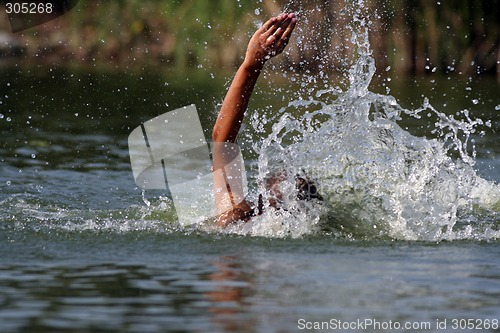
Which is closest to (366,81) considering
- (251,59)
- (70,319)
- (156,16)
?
(251,59)

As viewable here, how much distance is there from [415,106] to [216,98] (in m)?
2.78

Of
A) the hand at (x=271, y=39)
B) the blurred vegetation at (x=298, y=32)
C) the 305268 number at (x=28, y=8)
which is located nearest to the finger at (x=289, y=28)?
the hand at (x=271, y=39)

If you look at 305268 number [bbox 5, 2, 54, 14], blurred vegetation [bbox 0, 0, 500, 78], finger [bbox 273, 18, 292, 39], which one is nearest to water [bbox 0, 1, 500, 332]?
finger [bbox 273, 18, 292, 39]

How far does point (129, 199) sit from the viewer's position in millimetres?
9867

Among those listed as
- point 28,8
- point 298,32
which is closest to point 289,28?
point 298,32

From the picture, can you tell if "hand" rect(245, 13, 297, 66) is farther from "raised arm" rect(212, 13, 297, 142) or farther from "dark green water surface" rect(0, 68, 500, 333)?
"dark green water surface" rect(0, 68, 500, 333)

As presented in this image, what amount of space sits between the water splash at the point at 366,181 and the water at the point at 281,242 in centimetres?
1

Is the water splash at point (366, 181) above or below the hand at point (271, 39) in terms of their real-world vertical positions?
below

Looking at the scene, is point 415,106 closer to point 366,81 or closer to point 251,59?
point 366,81

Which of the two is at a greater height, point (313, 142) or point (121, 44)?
point (121, 44)

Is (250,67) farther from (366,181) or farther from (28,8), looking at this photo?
Answer: (28,8)

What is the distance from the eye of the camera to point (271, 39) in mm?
7000

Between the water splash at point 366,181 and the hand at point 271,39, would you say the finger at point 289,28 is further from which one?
the water splash at point 366,181

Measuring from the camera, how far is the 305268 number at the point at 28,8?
21406 mm
